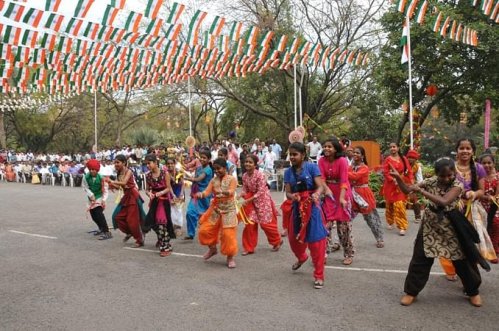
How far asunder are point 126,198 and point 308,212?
355 cm

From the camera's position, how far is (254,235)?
23.0 ft

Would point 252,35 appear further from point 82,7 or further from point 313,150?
point 313,150

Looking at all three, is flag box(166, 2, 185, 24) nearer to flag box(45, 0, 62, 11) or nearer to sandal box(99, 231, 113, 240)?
flag box(45, 0, 62, 11)

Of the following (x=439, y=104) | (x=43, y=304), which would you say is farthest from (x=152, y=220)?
(x=439, y=104)

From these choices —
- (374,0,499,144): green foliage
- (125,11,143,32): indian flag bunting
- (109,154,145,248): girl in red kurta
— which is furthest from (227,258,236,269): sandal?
(374,0,499,144): green foliage

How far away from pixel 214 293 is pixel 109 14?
603cm

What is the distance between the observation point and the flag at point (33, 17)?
817 cm

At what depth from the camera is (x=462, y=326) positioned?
397 centimetres

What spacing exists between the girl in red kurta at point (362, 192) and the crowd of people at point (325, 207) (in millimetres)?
15

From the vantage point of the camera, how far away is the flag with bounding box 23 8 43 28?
817 cm

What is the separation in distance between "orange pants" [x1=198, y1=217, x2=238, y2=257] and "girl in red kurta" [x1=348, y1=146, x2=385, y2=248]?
2.00 meters

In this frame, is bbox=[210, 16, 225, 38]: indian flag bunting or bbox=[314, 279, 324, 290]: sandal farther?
bbox=[210, 16, 225, 38]: indian flag bunting

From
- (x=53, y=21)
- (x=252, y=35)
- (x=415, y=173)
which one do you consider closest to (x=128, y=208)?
(x=53, y=21)

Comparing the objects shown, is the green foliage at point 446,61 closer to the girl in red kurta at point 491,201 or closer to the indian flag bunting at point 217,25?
the indian flag bunting at point 217,25
